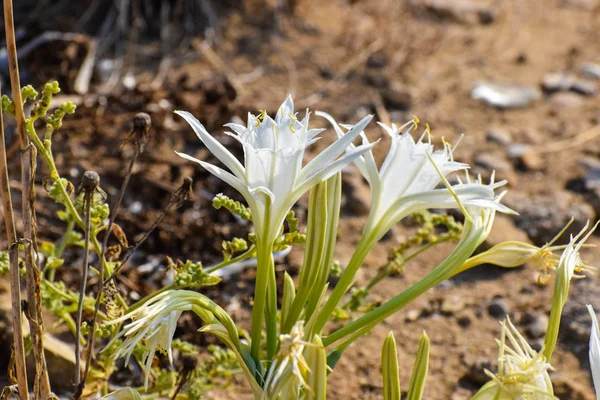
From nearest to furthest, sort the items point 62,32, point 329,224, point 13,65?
point 13,65
point 329,224
point 62,32

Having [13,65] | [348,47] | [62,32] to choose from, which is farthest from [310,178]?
[348,47]

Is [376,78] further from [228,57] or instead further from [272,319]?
[272,319]

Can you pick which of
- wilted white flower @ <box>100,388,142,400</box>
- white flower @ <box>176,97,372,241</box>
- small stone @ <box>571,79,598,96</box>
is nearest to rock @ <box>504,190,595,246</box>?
small stone @ <box>571,79,598,96</box>

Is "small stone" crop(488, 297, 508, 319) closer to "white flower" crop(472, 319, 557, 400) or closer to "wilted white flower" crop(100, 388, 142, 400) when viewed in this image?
"white flower" crop(472, 319, 557, 400)

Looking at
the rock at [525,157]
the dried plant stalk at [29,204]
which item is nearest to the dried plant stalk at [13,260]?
the dried plant stalk at [29,204]

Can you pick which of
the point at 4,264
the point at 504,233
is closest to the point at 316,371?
the point at 4,264

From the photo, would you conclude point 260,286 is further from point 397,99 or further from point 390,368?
point 397,99

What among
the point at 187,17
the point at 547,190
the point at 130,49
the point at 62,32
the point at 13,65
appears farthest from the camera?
the point at 187,17
